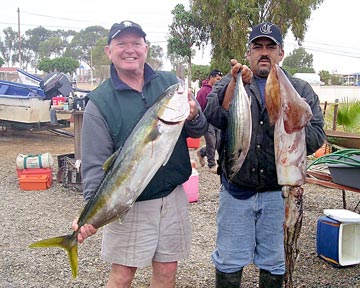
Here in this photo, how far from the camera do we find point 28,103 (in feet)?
42.1

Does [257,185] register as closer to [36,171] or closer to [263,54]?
[263,54]

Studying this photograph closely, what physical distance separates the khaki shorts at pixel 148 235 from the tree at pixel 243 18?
16.9m

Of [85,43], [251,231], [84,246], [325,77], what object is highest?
[85,43]

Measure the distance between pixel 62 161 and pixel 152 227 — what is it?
5.87 m

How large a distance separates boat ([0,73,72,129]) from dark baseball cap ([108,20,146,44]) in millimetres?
10720

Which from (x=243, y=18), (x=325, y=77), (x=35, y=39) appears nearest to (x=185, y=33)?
(x=243, y=18)

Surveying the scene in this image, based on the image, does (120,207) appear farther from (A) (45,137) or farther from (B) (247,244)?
(A) (45,137)

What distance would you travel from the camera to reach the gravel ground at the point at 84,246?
170 inches

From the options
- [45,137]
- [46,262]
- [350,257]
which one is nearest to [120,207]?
[46,262]

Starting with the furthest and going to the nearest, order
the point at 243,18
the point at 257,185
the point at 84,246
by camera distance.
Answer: the point at 243,18
the point at 84,246
the point at 257,185

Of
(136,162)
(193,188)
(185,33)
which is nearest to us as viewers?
(136,162)

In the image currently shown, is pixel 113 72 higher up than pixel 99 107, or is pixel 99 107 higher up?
pixel 113 72

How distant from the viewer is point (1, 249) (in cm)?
516

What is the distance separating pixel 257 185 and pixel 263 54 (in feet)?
2.88
